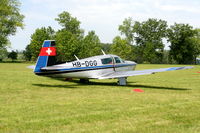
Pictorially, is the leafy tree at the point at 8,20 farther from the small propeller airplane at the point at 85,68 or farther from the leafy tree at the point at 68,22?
the small propeller airplane at the point at 85,68

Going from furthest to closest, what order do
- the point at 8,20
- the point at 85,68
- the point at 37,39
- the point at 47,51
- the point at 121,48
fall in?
the point at 121,48 < the point at 37,39 < the point at 8,20 < the point at 85,68 < the point at 47,51

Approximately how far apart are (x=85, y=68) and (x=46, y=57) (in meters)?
2.85

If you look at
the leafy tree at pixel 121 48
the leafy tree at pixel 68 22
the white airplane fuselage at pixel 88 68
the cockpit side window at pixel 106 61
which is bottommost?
the white airplane fuselage at pixel 88 68

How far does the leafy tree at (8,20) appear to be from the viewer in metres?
67.6

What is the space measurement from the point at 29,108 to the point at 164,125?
14.9 feet

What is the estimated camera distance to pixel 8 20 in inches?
2702

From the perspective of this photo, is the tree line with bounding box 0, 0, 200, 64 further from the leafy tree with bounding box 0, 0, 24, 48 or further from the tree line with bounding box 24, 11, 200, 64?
the leafy tree with bounding box 0, 0, 24, 48

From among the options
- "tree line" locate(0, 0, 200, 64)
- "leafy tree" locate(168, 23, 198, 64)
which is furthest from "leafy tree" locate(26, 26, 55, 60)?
"leafy tree" locate(168, 23, 198, 64)

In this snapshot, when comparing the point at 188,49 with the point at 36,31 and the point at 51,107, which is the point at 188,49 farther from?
the point at 51,107

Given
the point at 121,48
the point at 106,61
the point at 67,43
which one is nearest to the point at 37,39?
the point at 67,43

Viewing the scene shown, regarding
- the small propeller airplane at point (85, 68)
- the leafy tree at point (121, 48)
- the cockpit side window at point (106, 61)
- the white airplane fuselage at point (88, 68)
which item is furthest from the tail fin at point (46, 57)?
the leafy tree at point (121, 48)

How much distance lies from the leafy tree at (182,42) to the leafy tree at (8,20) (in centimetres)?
6143

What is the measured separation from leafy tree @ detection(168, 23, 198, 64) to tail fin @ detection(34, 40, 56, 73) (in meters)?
92.0

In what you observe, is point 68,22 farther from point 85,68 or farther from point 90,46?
point 85,68
